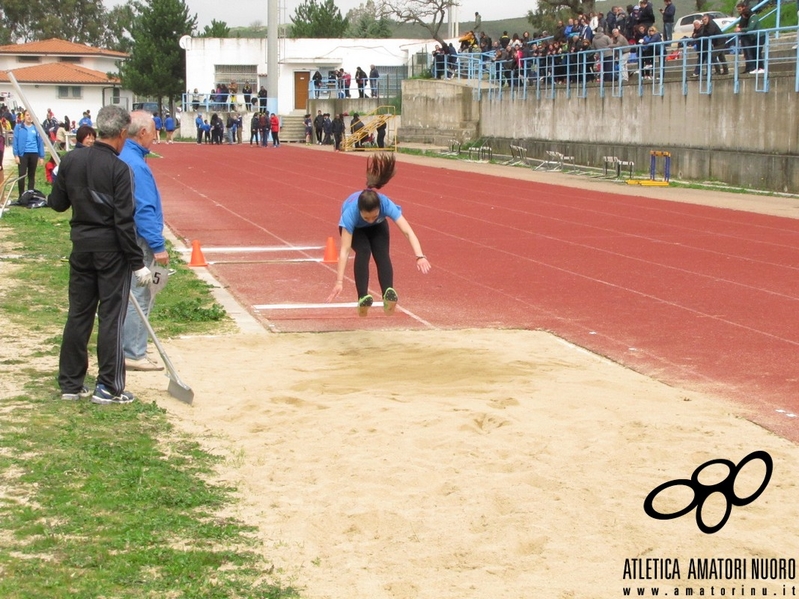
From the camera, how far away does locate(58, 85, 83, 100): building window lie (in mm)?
95750

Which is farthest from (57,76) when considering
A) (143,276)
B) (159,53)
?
(143,276)

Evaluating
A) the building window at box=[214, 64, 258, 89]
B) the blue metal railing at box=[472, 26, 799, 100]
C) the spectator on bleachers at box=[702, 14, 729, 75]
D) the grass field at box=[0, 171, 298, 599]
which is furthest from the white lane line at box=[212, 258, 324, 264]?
the building window at box=[214, 64, 258, 89]

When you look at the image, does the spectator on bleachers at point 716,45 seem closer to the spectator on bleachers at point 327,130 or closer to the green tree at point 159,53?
the spectator on bleachers at point 327,130

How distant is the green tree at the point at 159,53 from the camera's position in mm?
84375

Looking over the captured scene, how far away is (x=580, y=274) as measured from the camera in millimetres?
14453

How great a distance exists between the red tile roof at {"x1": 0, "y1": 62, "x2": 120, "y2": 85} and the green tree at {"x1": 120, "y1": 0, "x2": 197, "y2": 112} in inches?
353

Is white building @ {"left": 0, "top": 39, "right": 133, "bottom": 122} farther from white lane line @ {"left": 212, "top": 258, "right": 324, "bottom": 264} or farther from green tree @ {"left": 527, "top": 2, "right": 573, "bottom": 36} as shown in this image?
white lane line @ {"left": 212, "top": 258, "right": 324, "bottom": 264}

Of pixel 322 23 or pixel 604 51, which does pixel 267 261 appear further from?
pixel 322 23

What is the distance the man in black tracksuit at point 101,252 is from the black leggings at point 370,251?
287cm

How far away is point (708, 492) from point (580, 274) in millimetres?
8561

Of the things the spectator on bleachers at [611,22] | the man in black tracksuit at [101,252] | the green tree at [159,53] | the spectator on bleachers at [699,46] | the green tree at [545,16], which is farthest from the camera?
the green tree at [545,16]

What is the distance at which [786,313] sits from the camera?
1182cm

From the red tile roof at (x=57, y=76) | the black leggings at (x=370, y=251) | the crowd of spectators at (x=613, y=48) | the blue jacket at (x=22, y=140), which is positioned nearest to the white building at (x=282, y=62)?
the red tile roof at (x=57, y=76)

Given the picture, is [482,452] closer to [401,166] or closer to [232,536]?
[232,536]
